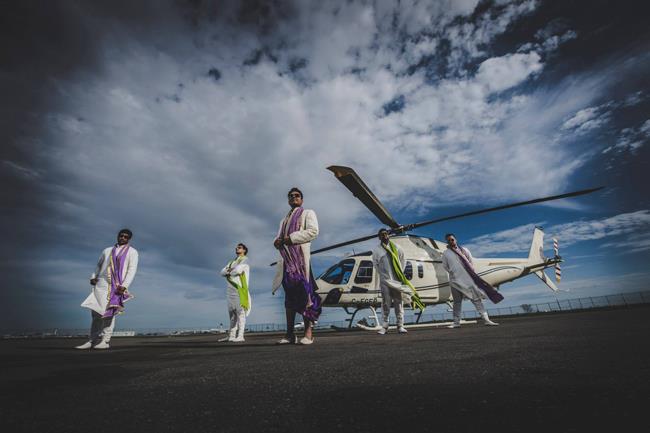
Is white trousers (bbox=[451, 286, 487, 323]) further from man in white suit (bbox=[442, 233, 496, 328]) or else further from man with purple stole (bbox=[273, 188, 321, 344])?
man with purple stole (bbox=[273, 188, 321, 344])

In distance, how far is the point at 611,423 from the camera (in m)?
0.84

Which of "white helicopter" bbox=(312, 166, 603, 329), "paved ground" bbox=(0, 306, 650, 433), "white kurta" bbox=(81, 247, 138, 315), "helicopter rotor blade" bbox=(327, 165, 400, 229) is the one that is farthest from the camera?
"white helicopter" bbox=(312, 166, 603, 329)

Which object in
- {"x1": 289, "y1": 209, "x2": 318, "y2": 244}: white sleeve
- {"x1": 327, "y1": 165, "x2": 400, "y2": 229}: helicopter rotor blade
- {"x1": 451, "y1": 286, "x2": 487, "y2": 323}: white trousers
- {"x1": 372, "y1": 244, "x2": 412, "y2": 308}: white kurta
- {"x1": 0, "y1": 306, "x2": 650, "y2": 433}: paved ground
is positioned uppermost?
{"x1": 327, "y1": 165, "x2": 400, "y2": 229}: helicopter rotor blade

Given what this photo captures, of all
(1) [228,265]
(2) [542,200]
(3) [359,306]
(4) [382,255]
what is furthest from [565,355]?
(3) [359,306]

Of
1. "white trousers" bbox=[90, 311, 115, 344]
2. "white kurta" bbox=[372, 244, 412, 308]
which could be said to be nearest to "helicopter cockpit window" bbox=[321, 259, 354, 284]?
"white kurta" bbox=[372, 244, 412, 308]

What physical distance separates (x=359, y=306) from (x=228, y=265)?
5.80 meters

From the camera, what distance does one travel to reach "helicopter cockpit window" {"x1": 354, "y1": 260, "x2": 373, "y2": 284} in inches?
434

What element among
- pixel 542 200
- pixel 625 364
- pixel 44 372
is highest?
pixel 542 200

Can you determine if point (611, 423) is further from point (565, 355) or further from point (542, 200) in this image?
point (542, 200)

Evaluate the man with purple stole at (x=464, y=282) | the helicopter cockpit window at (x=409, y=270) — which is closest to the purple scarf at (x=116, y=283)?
the man with purple stole at (x=464, y=282)

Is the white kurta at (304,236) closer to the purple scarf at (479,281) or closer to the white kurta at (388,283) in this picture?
the white kurta at (388,283)

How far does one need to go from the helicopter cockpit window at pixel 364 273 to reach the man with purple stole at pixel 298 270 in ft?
21.3

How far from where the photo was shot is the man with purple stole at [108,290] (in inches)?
206

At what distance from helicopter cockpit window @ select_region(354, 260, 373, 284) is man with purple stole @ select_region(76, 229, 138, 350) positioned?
7.28 metres
